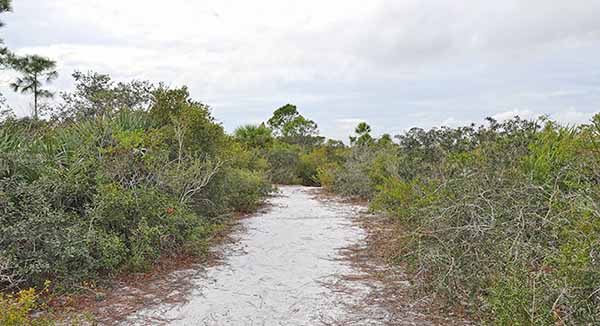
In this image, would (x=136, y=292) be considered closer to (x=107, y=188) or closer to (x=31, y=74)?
(x=107, y=188)

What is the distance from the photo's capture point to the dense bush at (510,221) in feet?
10.2

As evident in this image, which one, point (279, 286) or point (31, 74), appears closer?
point (279, 286)

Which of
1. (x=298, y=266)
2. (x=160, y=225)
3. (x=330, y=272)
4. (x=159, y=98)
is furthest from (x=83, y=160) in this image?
(x=330, y=272)

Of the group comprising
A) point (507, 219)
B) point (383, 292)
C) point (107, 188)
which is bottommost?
point (383, 292)

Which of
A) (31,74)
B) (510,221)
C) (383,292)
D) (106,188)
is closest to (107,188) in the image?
(106,188)

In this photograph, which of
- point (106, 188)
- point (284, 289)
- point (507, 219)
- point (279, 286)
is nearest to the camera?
point (507, 219)

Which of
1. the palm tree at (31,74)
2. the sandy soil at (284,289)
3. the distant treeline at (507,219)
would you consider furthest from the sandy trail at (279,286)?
the palm tree at (31,74)

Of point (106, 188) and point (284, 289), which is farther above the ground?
point (106, 188)

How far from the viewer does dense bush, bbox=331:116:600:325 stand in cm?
311

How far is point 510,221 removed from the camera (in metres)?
4.28

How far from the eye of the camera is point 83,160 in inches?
253

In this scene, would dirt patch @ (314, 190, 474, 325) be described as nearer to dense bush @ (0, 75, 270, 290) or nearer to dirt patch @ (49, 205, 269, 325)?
dirt patch @ (49, 205, 269, 325)

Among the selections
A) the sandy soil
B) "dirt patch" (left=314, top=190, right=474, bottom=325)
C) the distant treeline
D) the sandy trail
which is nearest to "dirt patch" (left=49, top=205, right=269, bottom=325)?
the sandy soil

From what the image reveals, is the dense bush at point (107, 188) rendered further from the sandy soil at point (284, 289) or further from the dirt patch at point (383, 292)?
the dirt patch at point (383, 292)
